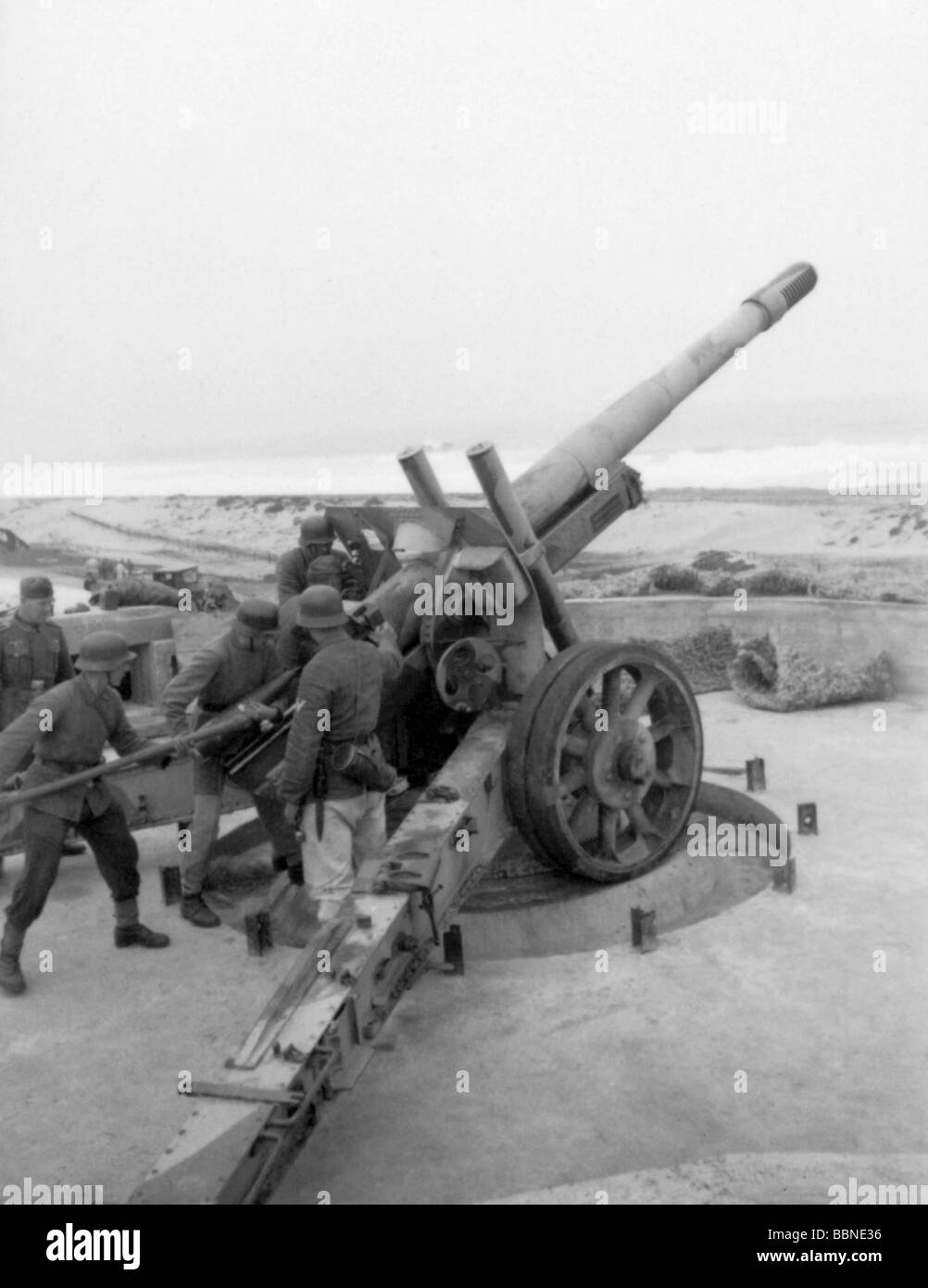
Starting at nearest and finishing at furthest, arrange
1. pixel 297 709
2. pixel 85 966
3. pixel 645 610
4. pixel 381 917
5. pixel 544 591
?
pixel 381 917 → pixel 297 709 → pixel 85 966 → pixel 544 591 → pixel 645 610

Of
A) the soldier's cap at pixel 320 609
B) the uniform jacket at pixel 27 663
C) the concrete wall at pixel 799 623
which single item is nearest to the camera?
the soldier's cap at pixel 320 609

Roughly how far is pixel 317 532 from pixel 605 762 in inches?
79.6

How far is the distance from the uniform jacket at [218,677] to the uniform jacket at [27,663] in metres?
1.20

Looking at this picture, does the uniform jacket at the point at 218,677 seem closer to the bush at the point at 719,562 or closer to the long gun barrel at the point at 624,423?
the long gun barrel at the point at 624,423

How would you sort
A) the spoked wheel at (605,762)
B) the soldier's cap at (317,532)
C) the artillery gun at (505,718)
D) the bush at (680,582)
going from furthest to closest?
1. the bush at (680,582)
2. the soldier's cap at (317,532)
3. the spoked wheel at (605,762)
4. the artillery gun at (505,718)

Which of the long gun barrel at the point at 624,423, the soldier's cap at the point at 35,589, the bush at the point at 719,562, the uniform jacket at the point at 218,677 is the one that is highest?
the long gun barrel at the point at 624,423

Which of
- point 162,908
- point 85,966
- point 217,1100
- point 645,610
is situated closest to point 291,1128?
point 217,1100

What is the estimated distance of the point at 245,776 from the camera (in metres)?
5.38

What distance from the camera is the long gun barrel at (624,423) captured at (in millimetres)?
5801

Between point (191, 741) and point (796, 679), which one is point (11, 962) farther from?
point (796, 679)

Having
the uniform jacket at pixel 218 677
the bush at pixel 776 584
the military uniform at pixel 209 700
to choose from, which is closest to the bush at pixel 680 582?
the bush at pixel 776 584

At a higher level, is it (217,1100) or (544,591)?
(544,591)
